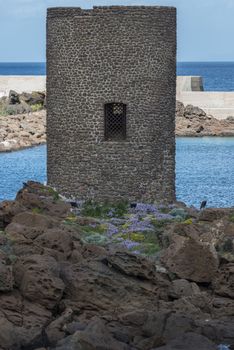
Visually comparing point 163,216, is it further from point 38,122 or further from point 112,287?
point 38,122

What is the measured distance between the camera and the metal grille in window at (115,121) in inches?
1078

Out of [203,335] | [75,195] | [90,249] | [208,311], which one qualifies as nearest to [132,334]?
[203,335]

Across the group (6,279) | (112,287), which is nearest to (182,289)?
(112,287)

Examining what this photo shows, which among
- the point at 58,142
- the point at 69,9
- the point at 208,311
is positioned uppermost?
the point at 69,9

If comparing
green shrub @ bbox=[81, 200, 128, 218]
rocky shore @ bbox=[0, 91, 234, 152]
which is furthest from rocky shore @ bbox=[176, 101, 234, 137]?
green shrub @ bbox=[81, 200, 128, 218]

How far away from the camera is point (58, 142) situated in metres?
27.6

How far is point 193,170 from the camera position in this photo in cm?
4856

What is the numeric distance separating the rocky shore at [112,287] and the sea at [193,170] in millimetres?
15014

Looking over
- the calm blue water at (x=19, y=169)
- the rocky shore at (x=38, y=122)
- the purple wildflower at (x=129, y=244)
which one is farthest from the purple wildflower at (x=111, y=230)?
the rocky shore at (x=38, y=122)

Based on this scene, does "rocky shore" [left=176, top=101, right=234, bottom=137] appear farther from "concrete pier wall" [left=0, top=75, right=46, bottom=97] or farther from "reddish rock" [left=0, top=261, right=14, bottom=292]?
"reddish rock" [left=0, top=261, right=14, bottom=292]

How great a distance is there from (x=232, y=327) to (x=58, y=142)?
1256 cm

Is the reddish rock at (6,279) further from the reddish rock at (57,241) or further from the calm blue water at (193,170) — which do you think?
the calm blue water at (193,170)

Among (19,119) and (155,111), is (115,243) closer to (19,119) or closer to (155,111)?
(155,111)

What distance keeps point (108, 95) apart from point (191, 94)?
4483cm
